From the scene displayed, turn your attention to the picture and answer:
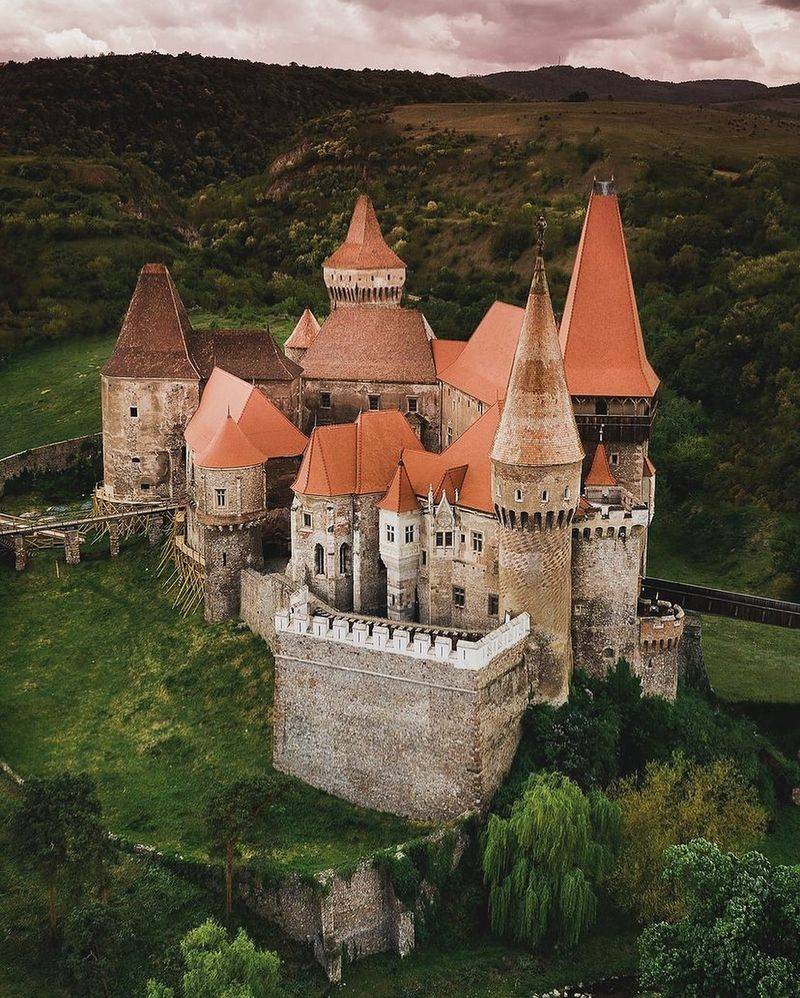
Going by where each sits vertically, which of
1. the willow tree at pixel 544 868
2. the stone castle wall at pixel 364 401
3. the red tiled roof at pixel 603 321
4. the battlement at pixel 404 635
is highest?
the red tiled roof at pixel 603 321

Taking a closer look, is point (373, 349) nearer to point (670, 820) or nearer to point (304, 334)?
point (304, 334)

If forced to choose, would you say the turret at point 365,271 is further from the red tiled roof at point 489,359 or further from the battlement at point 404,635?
the battlement at point 404,635

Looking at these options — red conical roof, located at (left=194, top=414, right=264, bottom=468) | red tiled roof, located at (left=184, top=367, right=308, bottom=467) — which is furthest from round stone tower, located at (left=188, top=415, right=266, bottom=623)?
red tiled roof, located at (left=184, top=367, right=308, bottom=467)

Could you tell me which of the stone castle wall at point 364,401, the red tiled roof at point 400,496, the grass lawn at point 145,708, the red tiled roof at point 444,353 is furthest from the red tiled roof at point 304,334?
the red tiled roof at point 400,496

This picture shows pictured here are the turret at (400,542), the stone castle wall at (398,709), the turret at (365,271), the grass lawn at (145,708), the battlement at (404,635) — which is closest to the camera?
the battlement at (404,635)

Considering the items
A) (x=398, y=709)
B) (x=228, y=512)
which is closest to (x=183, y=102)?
(x=228, y=512)

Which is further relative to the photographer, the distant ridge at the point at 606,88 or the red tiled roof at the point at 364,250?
the distant ridge at the point at 606,88

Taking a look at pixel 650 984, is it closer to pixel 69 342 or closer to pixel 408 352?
pixel 408 352
